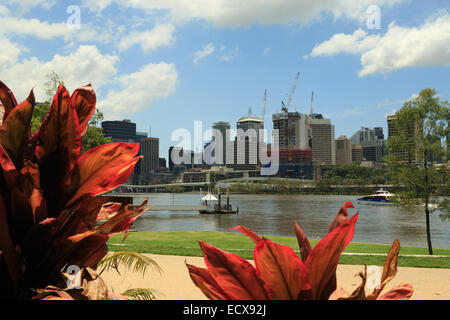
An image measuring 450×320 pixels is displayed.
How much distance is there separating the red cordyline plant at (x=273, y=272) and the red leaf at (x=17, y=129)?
14.6 inches

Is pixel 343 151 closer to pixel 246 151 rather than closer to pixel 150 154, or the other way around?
pixel 246 151

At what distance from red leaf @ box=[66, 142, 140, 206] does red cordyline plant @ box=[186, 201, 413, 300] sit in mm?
221

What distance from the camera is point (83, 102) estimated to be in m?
0.77

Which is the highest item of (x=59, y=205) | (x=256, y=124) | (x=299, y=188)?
(x=256, y=124)

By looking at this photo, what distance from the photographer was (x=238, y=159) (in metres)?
137

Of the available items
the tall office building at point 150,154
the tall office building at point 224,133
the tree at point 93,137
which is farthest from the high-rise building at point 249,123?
the tree at point 93,137

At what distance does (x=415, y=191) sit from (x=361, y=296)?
1668cm

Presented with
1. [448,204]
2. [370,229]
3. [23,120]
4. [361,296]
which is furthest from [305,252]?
[370,229]

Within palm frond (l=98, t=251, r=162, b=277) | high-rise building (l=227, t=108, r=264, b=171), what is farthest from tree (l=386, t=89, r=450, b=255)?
high-rise building (l=227, t=108, r=264, b=171)

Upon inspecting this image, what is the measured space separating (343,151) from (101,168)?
548 feet

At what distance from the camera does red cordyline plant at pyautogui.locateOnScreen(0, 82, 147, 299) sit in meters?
0.63

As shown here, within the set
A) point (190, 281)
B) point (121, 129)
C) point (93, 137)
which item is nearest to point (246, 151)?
point (121, 129)

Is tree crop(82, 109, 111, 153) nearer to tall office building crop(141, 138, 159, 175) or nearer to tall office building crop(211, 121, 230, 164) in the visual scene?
tall office building crop(141, 138, 159, 175)
